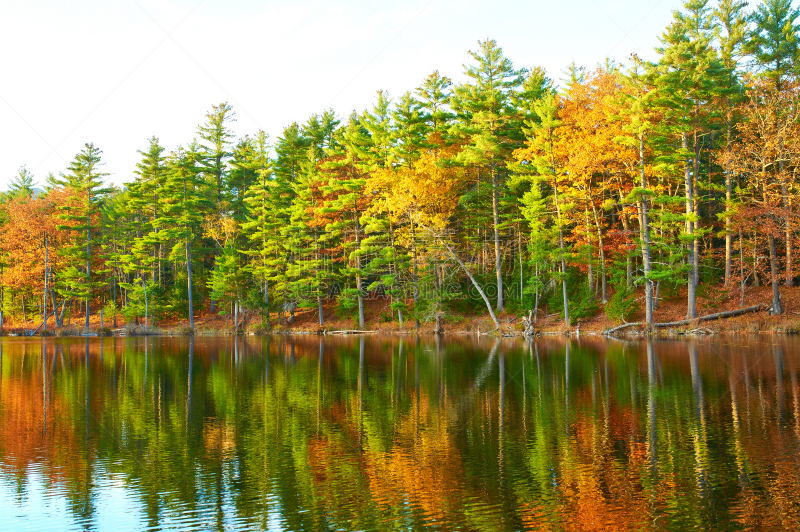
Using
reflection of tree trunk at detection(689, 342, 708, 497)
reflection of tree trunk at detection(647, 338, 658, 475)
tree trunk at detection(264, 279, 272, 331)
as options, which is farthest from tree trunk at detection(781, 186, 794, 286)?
tree trunk at detection(264, 279, 272, 331)

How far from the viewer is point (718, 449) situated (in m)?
9.09

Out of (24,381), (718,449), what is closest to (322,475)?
(718,449)

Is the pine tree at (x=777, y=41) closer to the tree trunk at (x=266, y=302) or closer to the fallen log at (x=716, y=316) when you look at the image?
the fallen log at (x=716, y=316)

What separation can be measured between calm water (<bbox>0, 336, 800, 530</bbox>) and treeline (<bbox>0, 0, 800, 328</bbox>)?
662 inches

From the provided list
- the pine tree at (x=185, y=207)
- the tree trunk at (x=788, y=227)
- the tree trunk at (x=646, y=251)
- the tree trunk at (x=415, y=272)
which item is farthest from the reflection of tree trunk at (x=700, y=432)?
the pine tree at (x=185, y=207)

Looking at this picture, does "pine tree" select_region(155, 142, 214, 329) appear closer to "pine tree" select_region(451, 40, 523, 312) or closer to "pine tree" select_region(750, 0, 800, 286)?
"pine tree" select_region(451, 40, 523, 312)

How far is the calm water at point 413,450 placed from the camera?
267 inches

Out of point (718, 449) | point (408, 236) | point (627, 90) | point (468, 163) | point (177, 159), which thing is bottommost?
point (718, 449)

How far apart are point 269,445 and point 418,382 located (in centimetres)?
748

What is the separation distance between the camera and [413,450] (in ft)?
30.9

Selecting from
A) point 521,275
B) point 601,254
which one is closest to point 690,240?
point 601,254

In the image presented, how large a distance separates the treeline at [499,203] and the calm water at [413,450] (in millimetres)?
16820

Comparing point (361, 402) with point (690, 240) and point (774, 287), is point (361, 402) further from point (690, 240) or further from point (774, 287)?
point (774, 287)

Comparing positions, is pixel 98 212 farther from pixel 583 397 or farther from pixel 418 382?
pixel 583 397
